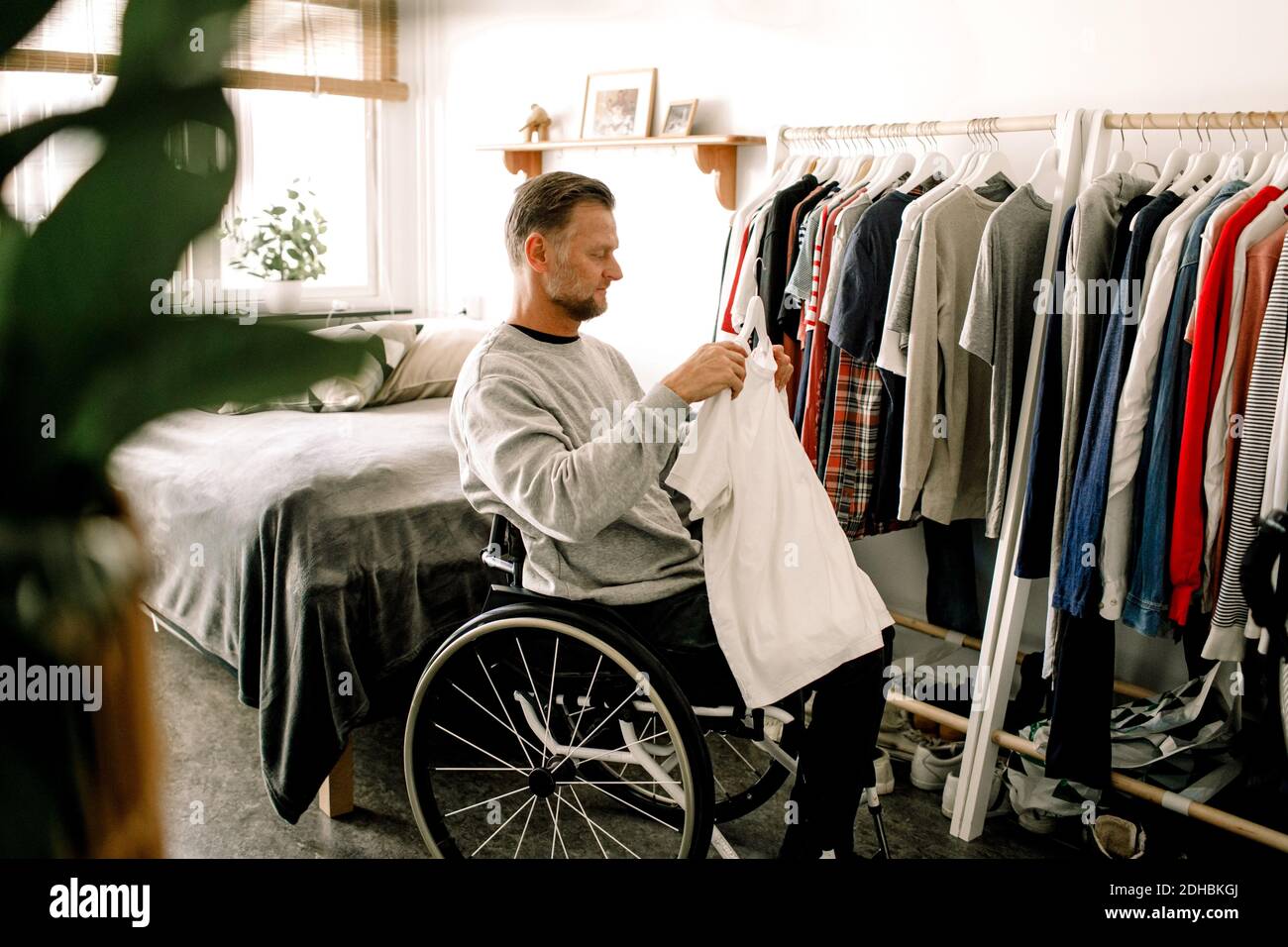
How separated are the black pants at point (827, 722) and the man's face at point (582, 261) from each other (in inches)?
21.8

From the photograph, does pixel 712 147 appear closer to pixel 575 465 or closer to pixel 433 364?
pixel 433 364

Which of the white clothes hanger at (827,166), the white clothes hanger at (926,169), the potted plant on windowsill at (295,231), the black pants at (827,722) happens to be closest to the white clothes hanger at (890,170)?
the white clothes hanger at (926,169)

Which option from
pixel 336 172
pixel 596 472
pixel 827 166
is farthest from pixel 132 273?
pixel 336 172

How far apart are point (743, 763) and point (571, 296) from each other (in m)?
1.25

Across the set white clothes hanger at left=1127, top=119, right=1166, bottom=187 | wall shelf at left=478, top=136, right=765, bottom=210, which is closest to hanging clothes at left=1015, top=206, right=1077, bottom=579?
white clothes hanger at left=1127, top=119, right=1166, bottom=187

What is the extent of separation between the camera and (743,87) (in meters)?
3.29

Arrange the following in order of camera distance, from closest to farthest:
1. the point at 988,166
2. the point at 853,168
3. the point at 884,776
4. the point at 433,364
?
1. the point at 988,166
2. the point at 884,776
3. the point at 853,168
4. the point at 433,364

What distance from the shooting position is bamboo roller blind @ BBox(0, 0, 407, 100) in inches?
10.7

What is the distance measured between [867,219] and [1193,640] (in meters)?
1.06

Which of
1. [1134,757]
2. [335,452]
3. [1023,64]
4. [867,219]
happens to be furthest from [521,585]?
[1023,64]

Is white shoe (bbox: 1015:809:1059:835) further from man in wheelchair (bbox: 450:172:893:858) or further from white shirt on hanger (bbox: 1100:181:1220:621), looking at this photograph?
man in wheelchair (bbox: 450:172:893:858)

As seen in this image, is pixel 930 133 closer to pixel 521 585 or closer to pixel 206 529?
pixel 521 585

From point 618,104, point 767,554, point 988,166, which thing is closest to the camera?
point 767,554

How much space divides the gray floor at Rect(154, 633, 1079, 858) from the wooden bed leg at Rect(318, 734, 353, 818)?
2cm
